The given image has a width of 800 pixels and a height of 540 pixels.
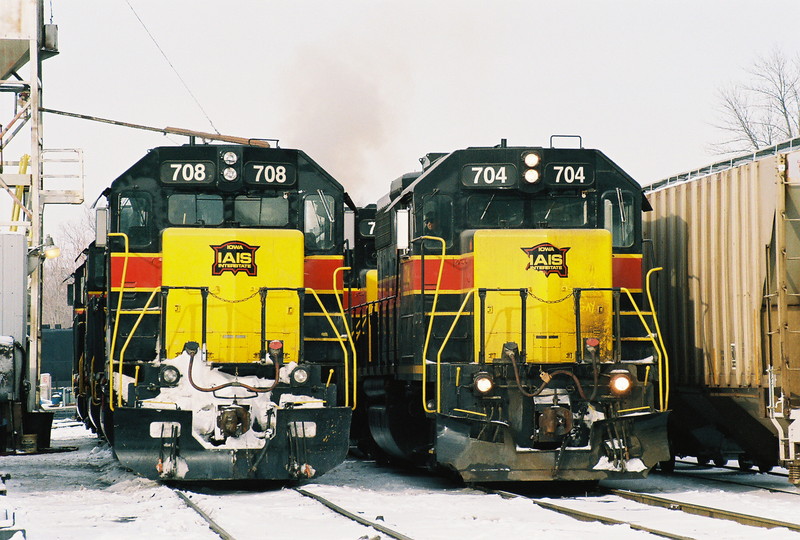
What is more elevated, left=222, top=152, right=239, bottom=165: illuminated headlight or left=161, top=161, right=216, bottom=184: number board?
left=222, top=152, right=239, bottom=165: illuminated headlight

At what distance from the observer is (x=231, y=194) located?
1288 cm

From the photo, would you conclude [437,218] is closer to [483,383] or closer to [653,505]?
[483,383]

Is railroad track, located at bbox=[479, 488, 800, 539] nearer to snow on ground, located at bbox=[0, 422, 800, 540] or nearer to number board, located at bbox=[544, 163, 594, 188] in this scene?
snow on ground, located at bbox=[0, 422, 800, 540]

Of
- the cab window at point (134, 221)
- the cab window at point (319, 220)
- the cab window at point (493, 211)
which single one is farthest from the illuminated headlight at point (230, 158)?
the cab window at point (493, 211)

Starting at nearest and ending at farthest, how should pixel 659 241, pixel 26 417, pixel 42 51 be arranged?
pixel 659 241 → pixel 26 417 → pixel 42 51

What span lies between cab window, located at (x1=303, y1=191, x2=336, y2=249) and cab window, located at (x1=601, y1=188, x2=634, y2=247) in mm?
3044

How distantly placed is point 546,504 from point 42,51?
15.4m

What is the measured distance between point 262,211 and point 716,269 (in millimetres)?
5177

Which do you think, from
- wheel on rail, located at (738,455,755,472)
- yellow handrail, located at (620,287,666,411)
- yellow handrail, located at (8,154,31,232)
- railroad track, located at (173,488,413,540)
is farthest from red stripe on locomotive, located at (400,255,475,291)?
yellow handrail, located at (8,154,31,232)

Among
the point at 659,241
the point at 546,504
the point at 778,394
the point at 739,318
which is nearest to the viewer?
the point at 546,504

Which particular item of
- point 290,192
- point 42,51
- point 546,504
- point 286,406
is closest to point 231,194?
point 290,192

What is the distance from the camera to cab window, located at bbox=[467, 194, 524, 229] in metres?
12.6

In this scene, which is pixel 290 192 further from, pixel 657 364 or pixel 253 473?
pixel 657 364

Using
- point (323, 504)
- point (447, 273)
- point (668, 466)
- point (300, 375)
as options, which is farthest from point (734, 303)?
point (323, 504)
